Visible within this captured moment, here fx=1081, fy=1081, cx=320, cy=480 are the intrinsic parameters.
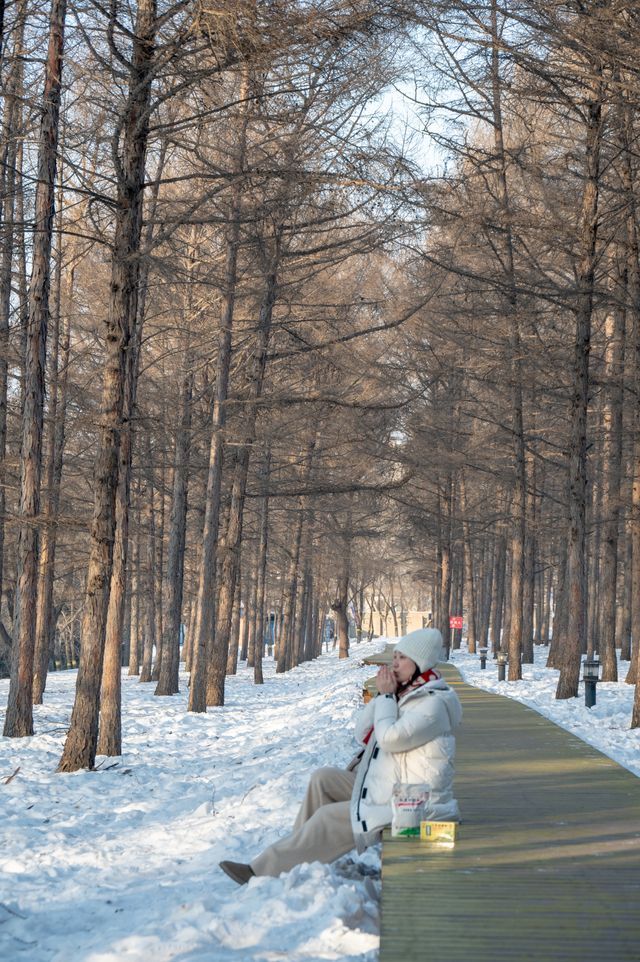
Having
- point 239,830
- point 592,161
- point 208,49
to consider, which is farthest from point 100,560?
point 592,161

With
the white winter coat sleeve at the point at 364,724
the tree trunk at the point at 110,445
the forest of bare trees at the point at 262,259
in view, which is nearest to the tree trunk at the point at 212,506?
the forest of bare trees at the point at 262,259

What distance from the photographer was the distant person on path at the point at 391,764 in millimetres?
6422

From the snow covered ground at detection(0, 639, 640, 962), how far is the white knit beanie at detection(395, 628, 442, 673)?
4.27 ft

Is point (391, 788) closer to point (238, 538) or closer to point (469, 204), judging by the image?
point (469, 204)

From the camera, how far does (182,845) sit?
866 centimetres

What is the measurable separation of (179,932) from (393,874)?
1192 mm

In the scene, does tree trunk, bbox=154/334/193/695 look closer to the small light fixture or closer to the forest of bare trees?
the forest of bare trees

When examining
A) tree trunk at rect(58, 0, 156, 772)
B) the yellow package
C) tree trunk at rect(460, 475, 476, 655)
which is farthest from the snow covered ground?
tree trunk at rect(460, 475, 476, 655)

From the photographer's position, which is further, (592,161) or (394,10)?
(592,161)

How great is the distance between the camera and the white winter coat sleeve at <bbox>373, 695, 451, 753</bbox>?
20.9ft

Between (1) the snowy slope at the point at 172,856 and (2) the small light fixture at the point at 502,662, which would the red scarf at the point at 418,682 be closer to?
(1) the snowy slope at the point at 172,856

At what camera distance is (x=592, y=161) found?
17.8m

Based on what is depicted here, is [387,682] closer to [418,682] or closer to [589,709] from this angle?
[418,682]

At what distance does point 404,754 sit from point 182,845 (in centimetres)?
296
